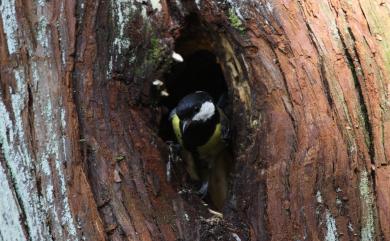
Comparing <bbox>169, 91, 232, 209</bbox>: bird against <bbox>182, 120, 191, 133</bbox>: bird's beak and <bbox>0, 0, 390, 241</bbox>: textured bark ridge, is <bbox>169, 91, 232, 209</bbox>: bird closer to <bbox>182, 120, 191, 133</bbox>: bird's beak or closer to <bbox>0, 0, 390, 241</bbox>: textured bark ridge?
<bbox>182, 120, 191, 133</bbox>: bird's beak

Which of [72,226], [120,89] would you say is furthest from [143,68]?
[72,226]

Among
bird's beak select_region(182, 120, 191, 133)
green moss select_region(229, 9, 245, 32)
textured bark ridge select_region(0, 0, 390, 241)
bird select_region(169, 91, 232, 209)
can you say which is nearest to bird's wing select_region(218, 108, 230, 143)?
bird select_region(169, 91, 232, 209)

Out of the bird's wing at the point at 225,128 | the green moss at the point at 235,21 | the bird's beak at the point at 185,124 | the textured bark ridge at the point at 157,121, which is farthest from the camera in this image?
the bird's wing at the point at 225,128

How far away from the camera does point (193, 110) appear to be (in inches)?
114

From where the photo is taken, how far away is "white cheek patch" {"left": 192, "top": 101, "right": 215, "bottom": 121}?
2953 millimetres

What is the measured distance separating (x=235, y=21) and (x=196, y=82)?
1.15m

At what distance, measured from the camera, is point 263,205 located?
2.01m

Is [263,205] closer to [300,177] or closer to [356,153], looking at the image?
[300,177]

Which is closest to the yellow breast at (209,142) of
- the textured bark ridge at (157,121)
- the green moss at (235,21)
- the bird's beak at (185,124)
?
the bird's beak at (185,124)

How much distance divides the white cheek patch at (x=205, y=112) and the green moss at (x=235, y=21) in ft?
2.69

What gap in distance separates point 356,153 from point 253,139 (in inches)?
15.4

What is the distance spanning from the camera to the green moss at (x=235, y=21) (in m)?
2.19

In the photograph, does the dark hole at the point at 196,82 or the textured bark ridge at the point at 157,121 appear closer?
the textured bark ridge at the point at 157,121

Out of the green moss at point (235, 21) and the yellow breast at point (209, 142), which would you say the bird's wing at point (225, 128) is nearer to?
the yellow breast at point (209, 142)
